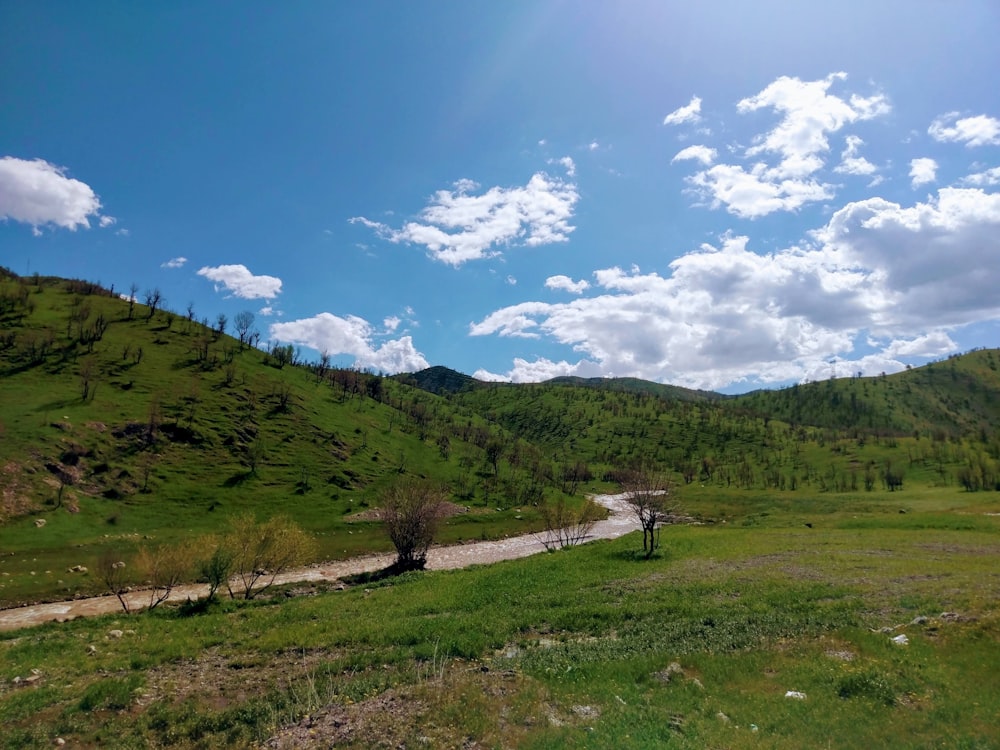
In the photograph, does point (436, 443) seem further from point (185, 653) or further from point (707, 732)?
point (707, 732)

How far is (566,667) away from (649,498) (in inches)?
A: 1210

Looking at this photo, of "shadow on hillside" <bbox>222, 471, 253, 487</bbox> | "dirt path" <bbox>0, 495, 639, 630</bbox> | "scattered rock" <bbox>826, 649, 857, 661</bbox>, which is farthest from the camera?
"shadow on hillside" <bbox>222, 471, 253, 487</bbox>

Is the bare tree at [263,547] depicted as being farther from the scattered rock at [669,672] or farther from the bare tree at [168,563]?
the scattered rock at [669,672]

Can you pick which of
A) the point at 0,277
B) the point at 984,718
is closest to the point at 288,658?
the point at 984,718

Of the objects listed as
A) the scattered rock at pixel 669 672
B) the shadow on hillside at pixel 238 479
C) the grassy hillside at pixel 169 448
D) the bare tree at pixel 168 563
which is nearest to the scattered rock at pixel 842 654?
the scattered rock at pixel 669 672

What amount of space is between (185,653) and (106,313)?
146 metres

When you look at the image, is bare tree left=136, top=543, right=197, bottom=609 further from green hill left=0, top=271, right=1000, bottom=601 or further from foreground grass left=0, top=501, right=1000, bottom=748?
green hill left=0, top=271, right=1000, bottom=601

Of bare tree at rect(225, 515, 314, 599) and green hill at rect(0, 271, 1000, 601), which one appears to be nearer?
bare tree at rect(225, 515, 314, 599)

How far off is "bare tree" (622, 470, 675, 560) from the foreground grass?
10959mm

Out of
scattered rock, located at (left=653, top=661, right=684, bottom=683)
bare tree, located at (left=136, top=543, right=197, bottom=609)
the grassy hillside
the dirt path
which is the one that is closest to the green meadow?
scattered rock, located at (left=653, top=661, right=684, bottom=683)

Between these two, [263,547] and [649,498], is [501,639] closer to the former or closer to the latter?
[649,498]

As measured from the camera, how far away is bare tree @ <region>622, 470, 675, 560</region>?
1779 inches

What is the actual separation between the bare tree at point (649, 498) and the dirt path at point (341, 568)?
1861 centimetres

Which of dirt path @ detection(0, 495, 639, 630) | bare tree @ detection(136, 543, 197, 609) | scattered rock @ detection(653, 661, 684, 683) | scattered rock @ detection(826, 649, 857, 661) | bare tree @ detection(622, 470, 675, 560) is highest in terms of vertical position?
bare tree @ detection(622, 470, 675, 560)
